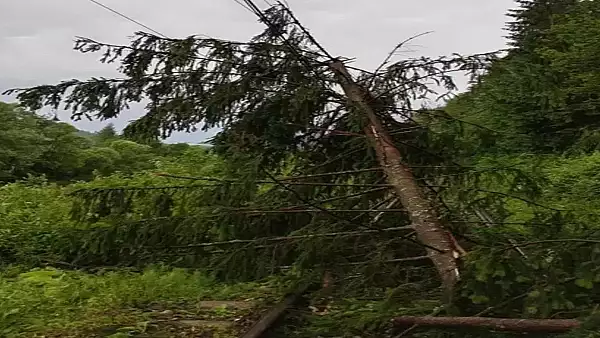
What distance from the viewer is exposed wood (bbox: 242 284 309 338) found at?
337 cm

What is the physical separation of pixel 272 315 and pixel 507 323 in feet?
5.54

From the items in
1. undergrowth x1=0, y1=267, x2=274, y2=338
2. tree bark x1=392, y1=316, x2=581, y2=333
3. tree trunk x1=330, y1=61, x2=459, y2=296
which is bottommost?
undergrowth x1=0, y1=267, x2=274, y2=338

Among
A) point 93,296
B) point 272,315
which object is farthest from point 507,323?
point 93,296

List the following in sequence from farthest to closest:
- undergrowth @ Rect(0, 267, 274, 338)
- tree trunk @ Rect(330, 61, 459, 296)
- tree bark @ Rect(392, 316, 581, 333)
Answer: undergrowth @ Rect(0, 267, 274, 338)
tree trunk @ Rect(330, 61, 459, 296)
tree bark @ Rect(392, 316, 581, 333)

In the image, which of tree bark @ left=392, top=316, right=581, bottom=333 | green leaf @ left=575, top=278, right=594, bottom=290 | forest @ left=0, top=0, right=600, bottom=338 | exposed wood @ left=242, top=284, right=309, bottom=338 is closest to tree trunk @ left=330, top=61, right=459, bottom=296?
forest @ left=0, top=0, right=600, bottom=338

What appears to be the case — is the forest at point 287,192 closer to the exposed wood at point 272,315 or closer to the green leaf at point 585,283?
the exposed wood at point 272,315

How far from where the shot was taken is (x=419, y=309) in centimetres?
259

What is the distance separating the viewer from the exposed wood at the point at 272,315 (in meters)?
3.37

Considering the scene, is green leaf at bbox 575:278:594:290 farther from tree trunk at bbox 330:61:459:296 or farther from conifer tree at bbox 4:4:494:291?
conifer tree at bbox 4:4:494:291

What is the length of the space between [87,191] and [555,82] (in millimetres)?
2772

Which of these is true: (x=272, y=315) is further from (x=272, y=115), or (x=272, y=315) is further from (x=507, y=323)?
(x=507, y=323)

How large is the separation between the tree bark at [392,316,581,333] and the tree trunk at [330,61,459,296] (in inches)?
7.1

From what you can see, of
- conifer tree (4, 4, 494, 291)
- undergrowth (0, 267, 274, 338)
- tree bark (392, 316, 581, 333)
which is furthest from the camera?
undergrowth (0, 267, 274, 338)

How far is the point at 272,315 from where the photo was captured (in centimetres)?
355
